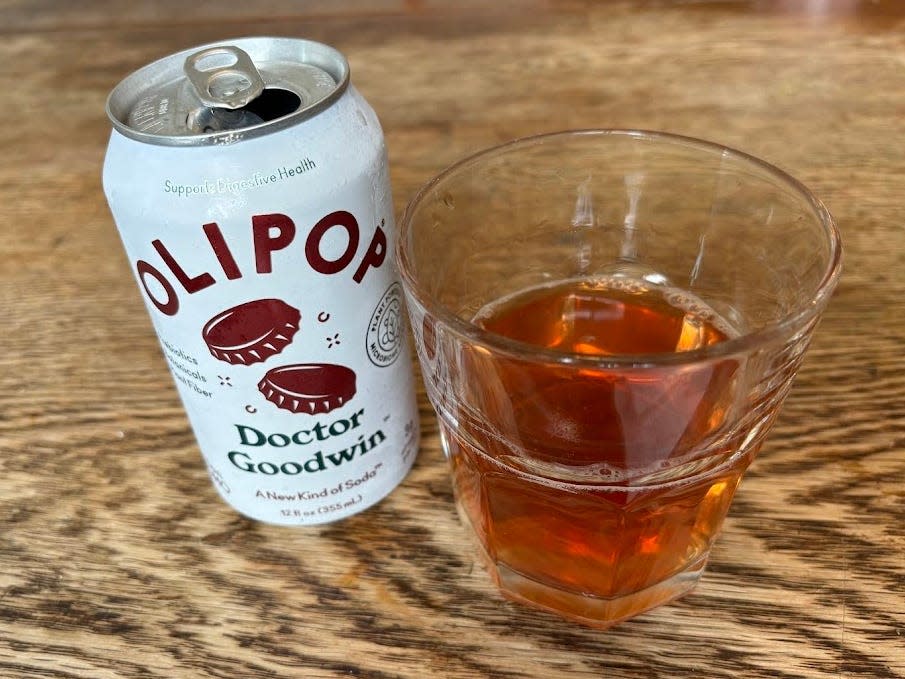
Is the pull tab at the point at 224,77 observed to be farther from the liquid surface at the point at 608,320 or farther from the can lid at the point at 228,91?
the liquid surface at the point at 608,320

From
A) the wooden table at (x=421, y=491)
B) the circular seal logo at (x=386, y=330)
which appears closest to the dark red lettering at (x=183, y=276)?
the circular seal logo at (x=386, y=330)

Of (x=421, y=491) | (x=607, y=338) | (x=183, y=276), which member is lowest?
(x=421, y=491)

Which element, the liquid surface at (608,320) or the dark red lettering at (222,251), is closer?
the dark red lettering at (222,251)

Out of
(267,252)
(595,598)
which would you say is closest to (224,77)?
(267,252)

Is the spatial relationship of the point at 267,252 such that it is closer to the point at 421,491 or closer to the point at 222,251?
the point at 222,251

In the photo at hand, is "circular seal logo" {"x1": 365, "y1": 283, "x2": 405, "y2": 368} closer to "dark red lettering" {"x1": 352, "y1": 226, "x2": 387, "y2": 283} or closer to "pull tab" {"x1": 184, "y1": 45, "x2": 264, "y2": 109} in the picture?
"dark red lettering" {"x1": 352, "y1": 226, "x2": 387, "y2": 283}

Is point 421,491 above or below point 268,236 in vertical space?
below

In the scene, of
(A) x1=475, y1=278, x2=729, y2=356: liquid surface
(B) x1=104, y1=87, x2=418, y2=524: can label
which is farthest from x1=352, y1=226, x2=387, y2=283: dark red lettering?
(A) x1=475, y1=278, x2=729, y2=356: liquid surface
